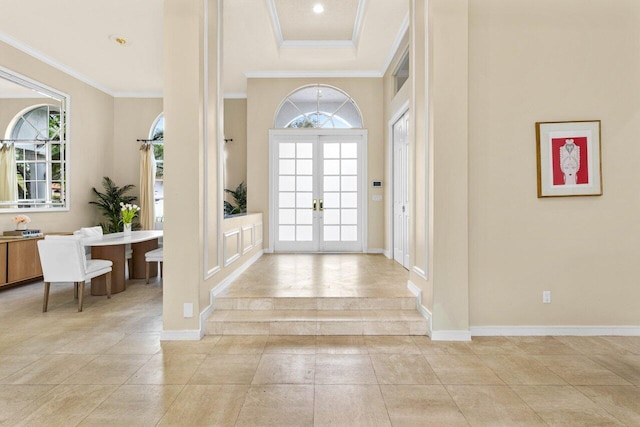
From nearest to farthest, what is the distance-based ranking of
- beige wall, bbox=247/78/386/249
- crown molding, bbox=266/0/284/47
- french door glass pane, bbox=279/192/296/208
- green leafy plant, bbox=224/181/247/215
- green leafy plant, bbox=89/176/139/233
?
crown molding, bbox=266/0/284/47 < beige wall, bbox=247/78/386/249 < french door glass pane, bbox=279/192/296/208 < green leafy plant, bbox=89/176/139/233 < green leafy plant, bbox=224/181/247/215

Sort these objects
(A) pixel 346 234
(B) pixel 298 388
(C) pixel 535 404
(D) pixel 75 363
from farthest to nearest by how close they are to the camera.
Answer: (A) pixel 346 234
(D) pixel 75 363
(B) pixel 298 388
(C) pixel 535 404

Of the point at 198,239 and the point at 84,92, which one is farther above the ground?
the point at 84,92

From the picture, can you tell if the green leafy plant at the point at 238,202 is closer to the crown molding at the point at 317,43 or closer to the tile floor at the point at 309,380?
the crown molding at the point at 317,43

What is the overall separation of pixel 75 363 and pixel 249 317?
1441mm

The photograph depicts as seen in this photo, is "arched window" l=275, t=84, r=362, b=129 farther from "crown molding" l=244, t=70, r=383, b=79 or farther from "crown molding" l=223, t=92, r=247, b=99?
"crown molding" l=223, t=92, r=247, b=99

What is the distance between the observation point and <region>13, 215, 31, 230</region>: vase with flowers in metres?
5.53

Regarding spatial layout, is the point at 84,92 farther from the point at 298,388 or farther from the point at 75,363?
the point at 298,388

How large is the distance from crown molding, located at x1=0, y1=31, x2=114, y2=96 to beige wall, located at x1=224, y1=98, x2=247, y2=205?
2.63 metres

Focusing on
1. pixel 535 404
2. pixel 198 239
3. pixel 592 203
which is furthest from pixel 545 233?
pixel 198 239

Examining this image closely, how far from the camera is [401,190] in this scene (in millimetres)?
5977

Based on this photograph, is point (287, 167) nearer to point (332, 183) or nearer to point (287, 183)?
point (287, 183)

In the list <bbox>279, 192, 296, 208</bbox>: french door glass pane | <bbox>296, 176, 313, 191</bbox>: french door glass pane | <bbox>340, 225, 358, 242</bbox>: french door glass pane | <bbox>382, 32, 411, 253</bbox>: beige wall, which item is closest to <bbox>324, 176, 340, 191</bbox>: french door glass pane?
<bbox>296, 176, 313, 191</bbox>: french door glass pane

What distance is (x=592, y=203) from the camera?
344cm

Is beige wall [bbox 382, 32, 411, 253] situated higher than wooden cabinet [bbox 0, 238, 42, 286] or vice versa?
beige wall [bbox 382, 32, 411, 253]
